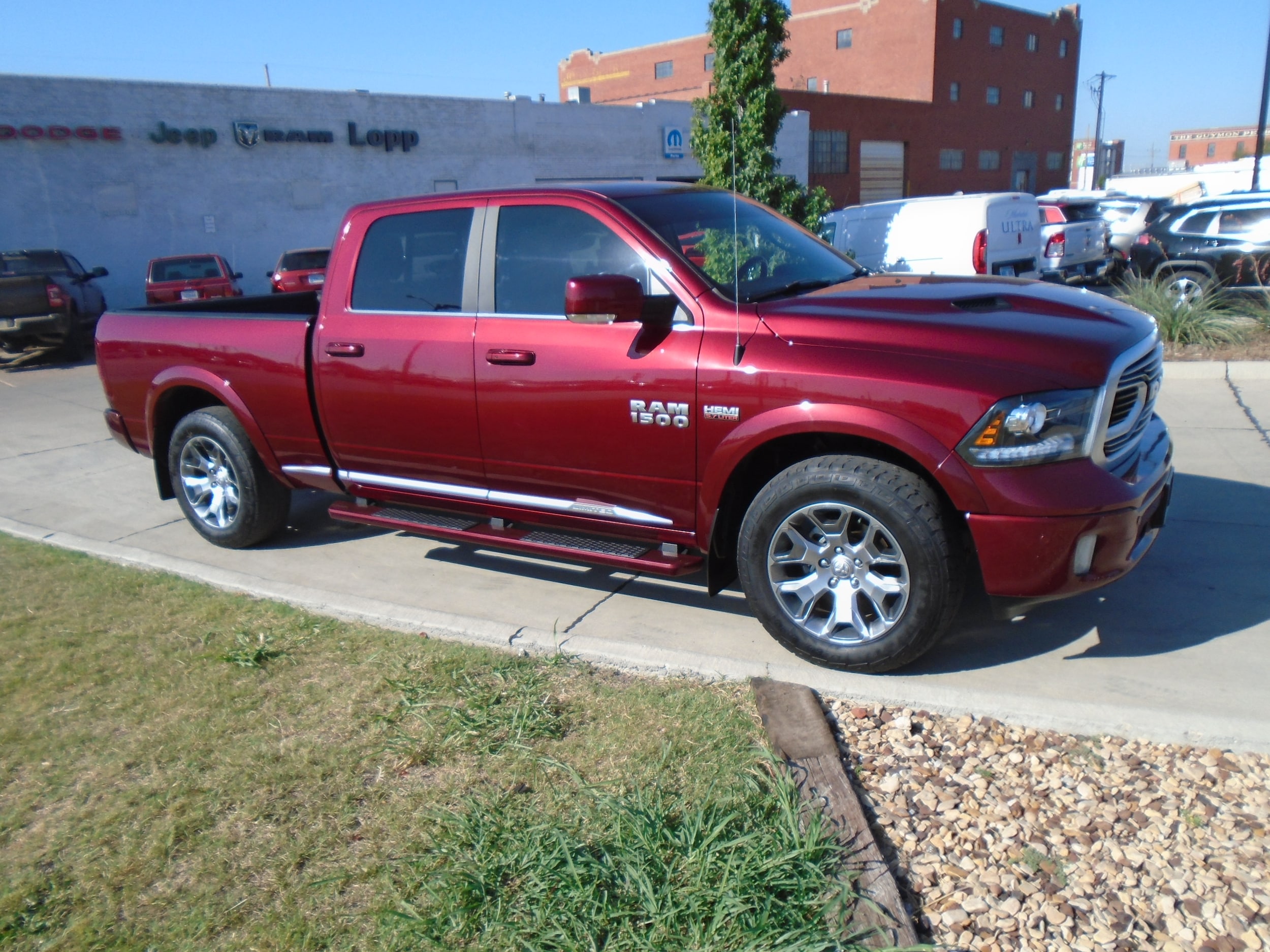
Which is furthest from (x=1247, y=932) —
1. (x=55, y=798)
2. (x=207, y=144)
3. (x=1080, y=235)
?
(x=207, y=144)

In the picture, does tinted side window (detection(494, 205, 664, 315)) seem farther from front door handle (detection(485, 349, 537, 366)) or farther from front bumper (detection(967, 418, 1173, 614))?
front bumper (detection(967, 418, 1173, 614))

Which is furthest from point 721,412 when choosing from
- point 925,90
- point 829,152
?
point 925,90

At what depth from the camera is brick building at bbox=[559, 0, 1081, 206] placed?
136ft

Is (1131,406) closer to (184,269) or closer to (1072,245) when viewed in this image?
(1072,245)

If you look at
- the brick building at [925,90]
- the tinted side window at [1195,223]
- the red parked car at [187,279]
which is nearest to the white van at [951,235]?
the tinted side window at [1195,223]

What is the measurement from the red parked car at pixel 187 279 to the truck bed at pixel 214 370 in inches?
477

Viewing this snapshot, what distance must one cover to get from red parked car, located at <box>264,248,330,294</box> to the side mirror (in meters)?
15.2

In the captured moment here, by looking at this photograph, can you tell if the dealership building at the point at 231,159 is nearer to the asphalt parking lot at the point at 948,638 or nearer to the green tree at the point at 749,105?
the green tree at the point at 749,105

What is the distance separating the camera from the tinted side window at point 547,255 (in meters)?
4.36

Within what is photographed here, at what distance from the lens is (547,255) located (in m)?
4.56

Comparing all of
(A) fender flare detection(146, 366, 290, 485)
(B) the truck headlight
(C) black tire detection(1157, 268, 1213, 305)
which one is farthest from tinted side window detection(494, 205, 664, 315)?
(C) black tire detection(1157, 268, 1213, 305)

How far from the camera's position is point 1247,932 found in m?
2.54

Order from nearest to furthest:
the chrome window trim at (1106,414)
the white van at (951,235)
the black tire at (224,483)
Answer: the chrome window trim at (1106,414) < the black tire at (224,483) < the white van at (951,235)

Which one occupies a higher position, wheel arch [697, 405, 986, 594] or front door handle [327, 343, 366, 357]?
front door handle [327, 343, 366, 357]
